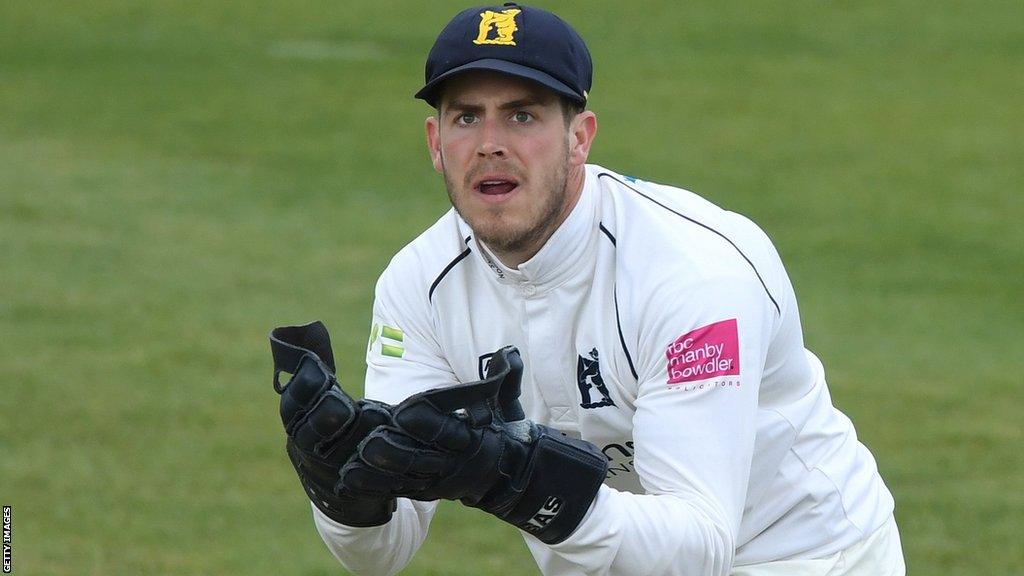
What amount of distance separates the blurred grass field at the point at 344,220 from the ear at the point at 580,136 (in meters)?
3.71

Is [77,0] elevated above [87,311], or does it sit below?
above

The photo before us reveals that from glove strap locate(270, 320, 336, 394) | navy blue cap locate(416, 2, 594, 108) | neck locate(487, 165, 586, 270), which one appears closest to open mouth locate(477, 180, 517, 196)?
neck locate(487, 165, 586, 270)

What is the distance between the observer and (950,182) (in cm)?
1670

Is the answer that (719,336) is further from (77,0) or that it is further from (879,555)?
(77,0)

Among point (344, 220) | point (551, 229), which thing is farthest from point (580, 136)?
point (344, 220)

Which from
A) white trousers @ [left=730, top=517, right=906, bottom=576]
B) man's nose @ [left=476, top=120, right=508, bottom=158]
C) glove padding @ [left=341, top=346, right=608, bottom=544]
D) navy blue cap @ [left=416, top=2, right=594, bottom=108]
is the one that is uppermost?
navy blue cap @ [left=416, top=2, right=594, bottom=108]

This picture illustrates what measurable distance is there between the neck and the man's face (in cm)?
2

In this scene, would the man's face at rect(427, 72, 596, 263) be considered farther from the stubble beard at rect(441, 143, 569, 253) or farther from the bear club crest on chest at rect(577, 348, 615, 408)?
the bear club crest on chest at rect(577, 348, 615, 408)

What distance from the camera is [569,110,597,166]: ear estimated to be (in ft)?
16.0

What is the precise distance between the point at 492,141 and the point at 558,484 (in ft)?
3.48

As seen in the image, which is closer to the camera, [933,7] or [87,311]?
[87,311]

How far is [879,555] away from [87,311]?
8.80 meters

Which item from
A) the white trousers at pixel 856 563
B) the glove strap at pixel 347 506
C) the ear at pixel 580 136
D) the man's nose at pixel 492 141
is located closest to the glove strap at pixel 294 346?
the glove strap at pixel 347 506

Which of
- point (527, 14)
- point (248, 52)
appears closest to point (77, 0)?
point (248, 52)
